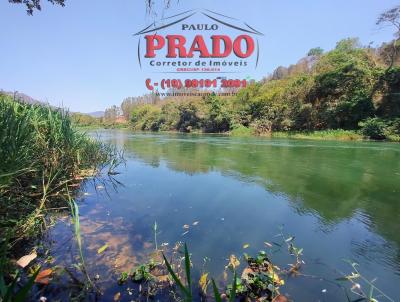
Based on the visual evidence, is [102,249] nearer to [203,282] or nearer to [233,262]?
[203,282]

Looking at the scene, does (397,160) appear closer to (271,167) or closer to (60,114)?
(271,167)

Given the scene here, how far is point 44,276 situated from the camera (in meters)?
2.59

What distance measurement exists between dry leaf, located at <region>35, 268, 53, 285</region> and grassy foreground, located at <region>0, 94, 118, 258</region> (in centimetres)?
38

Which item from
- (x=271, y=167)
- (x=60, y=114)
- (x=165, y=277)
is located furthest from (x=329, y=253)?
(x=271, y=167)

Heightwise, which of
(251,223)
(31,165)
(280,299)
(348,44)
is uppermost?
(348,44)

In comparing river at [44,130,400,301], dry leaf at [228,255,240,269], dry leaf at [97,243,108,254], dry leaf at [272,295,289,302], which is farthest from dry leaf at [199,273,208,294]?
dry leaf at [97,243,108,254]

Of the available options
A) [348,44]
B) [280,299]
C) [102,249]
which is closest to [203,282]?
[280,299]

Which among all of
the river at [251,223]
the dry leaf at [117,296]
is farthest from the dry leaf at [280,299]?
the dry leaf at [117,296]

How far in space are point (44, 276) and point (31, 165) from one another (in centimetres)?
123

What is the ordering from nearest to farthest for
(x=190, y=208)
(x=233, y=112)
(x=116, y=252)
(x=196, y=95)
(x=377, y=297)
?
(x=377, y=297) < (x=116, y=252) < (x=190, y=208) < (x=233, y=112) < (x=196, y=95)

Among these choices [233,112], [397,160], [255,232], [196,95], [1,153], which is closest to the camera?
[1,153]

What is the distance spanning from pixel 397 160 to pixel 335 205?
25.2 ft

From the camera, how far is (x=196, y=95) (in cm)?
4831

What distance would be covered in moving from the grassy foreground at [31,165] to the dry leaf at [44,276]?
38cm
